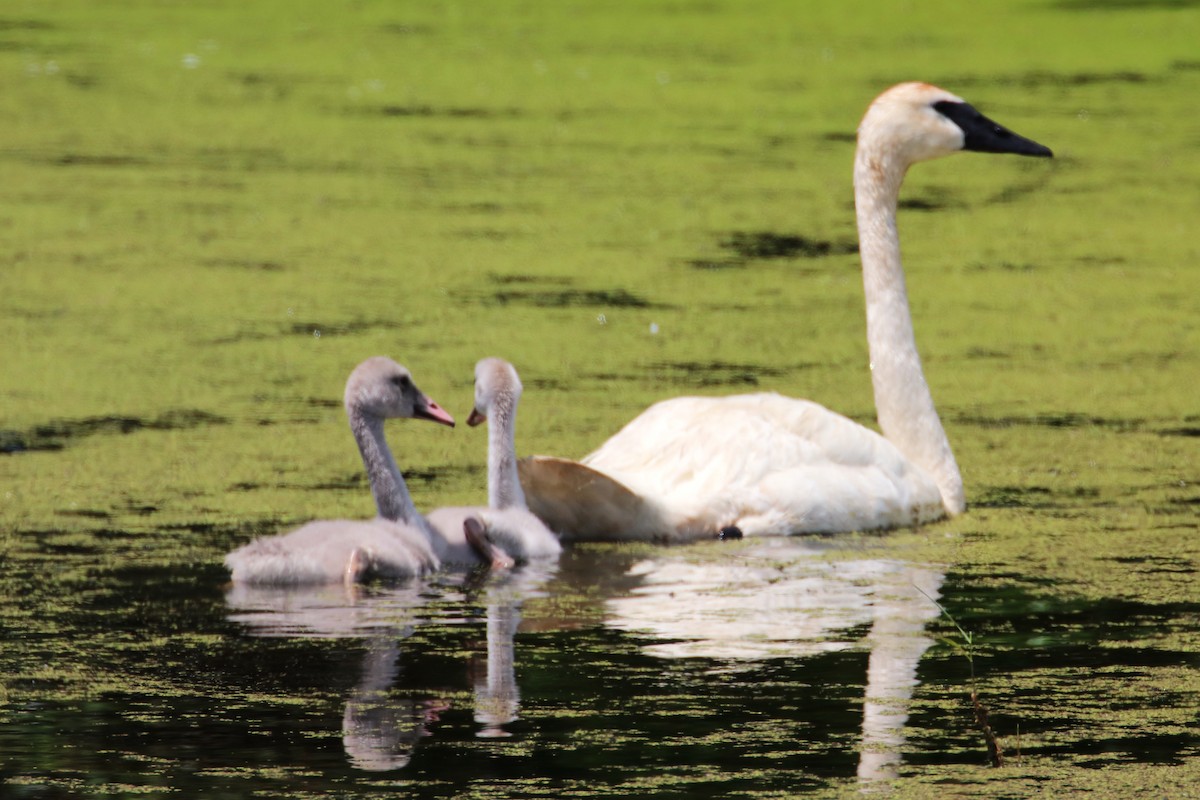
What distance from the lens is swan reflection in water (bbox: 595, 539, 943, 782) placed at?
4848 mm

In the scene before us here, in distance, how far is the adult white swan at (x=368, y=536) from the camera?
566cm

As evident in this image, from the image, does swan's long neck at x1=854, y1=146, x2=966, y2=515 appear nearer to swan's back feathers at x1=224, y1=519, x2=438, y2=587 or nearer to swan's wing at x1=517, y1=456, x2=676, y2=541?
swan's wing at x1=517, y1=456, x2=676, y2=541

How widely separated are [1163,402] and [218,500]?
131 inches

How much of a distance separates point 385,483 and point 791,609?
1.18 m

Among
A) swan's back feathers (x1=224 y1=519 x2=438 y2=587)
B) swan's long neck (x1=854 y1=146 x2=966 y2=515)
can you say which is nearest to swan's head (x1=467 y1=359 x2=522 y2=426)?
swan's back feathers (x1=224 y1=519 x2=438 y2=587)

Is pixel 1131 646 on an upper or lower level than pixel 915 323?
lower

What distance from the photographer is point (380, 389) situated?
20.0 ft

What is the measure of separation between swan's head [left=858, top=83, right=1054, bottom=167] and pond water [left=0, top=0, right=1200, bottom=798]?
3.13 ft

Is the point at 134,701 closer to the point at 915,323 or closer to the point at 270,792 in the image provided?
the point at 270,792

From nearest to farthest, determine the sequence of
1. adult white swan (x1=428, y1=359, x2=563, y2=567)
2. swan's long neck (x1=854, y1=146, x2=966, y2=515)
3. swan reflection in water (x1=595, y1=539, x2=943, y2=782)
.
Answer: swan reflection in water (x1=595, y1=539, x2=943, y2=782)
adult white swan (x1=428, y1=359, x2=563, y2=567)
swan's long neck (x1=854, y1=146, x2=966, y2=515)

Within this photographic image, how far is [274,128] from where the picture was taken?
1360 cm

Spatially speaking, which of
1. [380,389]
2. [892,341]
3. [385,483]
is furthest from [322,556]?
[892,341]

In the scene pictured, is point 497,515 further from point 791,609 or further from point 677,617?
point 791,609

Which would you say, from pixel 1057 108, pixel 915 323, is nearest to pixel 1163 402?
pixel 915 323
